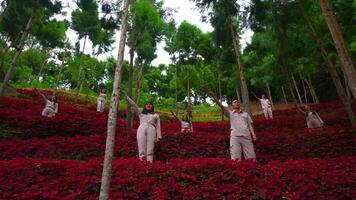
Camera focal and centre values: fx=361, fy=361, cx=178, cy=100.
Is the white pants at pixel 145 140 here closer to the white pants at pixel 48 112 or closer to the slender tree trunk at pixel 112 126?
the slender tree trunk at pixel 112 126

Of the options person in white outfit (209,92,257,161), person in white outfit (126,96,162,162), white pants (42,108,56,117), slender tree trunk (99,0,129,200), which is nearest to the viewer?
slender tree trunk (99,0,129,200)

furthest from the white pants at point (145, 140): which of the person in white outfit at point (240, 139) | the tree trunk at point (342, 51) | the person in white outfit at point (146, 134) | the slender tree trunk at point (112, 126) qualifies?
the tree trunk at point (342, 51)

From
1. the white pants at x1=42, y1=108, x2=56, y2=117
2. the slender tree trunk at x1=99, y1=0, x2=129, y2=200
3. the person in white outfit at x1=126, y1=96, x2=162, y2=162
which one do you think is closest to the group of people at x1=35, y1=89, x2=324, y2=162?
the person in white outfit at x1=126, y1=96, x2=162, y2=162

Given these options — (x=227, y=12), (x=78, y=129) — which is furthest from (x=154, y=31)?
(x=78, y=129)

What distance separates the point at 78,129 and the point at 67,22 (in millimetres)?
18022

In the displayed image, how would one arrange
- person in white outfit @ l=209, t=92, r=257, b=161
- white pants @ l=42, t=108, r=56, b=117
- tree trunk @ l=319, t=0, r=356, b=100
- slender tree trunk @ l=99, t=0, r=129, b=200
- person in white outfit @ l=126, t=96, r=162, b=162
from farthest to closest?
white pants @ l=42, t=108, r=56, b=117 < person in white outfit @ l=126, t=96, r=162, b=162 < person in white outfit @ l=209, t=92, r=257, b=161 < tree trunk @ l=319, t=0, r=356, b=100 < slender tree trunk @ l=99, t=0, r=129, b=200

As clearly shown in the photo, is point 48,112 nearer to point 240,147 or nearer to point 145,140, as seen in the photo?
point 145,140

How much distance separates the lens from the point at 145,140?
28.7ft

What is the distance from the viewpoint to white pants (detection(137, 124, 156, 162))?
8672 millimetres

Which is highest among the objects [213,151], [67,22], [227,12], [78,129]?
[67,22]

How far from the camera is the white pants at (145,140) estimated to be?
867cm

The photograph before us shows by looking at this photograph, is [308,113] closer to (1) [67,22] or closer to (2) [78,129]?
(2) [78,129]

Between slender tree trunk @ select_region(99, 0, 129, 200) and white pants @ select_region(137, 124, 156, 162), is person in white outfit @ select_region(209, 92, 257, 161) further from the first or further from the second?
slender tree trunk @ select_region(99, 0, 129, 200)

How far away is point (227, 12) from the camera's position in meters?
16.8
